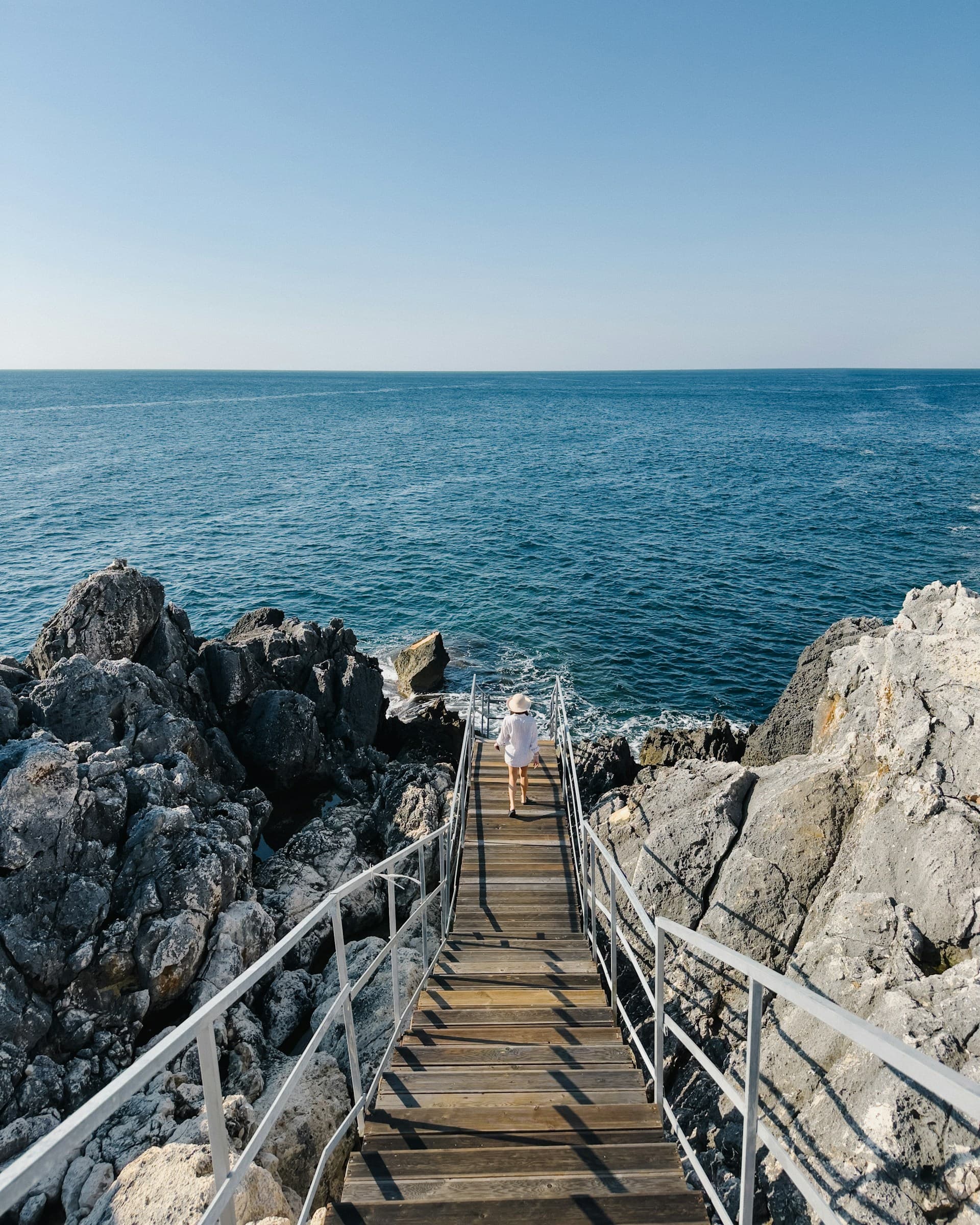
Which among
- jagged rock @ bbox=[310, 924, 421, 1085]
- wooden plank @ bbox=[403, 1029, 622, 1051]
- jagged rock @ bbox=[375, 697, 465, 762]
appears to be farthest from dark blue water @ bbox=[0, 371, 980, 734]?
wooden plank @ bbox=[403, 1029, 622, 1051]

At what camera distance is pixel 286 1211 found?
16.0 ft

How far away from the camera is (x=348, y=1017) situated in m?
4.09

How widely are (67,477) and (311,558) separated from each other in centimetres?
2974

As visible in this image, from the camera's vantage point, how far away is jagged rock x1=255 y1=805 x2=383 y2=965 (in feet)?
37.1

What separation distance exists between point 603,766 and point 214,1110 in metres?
14.2

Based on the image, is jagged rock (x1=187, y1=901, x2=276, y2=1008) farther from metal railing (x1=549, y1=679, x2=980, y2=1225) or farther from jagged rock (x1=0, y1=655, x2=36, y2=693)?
jagged rock (x1=0, y1=655, x2=36, y2=693)

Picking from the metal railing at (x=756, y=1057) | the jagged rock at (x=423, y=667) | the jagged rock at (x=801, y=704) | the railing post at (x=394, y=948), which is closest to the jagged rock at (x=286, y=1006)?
the railing post at (x=394, y=948)

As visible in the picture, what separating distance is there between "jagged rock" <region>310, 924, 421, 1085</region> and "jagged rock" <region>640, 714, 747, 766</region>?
8342mm

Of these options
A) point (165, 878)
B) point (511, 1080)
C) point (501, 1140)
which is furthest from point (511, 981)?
point (165, 878)

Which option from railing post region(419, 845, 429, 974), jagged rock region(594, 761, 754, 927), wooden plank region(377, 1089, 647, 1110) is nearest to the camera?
wooden plank region(377, 1089, 647, 1110)

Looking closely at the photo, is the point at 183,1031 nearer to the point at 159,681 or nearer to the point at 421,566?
the point at 159,681

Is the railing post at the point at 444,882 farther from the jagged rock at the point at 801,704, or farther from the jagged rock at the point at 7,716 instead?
Answer: the jagged rock at the point at 801,704

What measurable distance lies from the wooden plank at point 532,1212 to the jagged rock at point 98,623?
13.5m

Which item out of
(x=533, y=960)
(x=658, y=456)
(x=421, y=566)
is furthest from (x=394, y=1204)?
(x=658, y=456)
